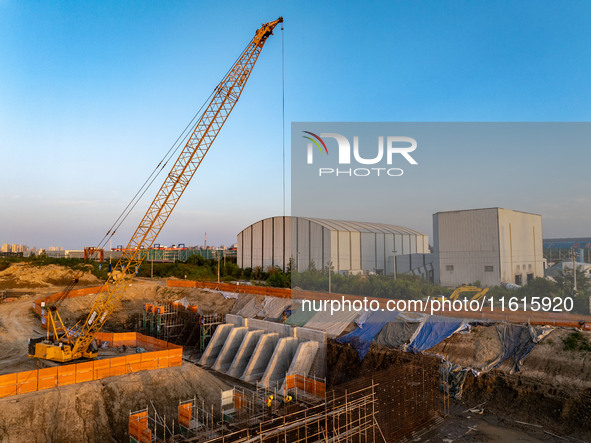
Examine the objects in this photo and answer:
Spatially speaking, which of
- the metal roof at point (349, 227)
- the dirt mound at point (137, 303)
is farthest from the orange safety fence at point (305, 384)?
the metal roof at point (349, 227)

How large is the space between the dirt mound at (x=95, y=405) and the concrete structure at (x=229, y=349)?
194 inches

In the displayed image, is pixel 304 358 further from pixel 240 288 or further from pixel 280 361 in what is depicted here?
pixel 240 288

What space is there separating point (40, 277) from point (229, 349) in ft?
148

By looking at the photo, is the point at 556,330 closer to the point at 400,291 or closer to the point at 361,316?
the point at 361,316

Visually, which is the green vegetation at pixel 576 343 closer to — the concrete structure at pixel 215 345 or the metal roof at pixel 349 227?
the concrete structure at pixel 215 345

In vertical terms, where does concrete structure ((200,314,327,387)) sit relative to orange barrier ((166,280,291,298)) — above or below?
below

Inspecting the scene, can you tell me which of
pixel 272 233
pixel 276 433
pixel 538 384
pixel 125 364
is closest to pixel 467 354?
pixel 538 384

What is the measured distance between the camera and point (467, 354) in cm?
1981

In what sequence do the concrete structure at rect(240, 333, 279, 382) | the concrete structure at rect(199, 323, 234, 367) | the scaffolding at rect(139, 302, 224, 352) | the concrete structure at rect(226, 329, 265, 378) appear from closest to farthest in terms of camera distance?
the concrete structure at rect(240, 333, 279, 382), the concrete structure at rect(226, 329, 265, 378), the concrete structure at rect(199, 323, 234, 367), the scaffolding at rect(139, 302, 224, 352)

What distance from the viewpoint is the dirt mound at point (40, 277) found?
5559 centimetres

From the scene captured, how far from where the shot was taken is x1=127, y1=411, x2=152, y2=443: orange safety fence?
14.6 m

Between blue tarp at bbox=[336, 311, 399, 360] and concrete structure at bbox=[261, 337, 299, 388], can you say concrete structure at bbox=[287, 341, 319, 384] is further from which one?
blue tarp at bbox=[336, 311, 399, 360]

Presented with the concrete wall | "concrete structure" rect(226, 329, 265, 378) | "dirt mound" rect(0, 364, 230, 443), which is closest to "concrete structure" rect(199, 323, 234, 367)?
"concrete structure" rect(226, 329, 265, 378)

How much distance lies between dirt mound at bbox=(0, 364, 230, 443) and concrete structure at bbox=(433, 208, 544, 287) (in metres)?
20.9
